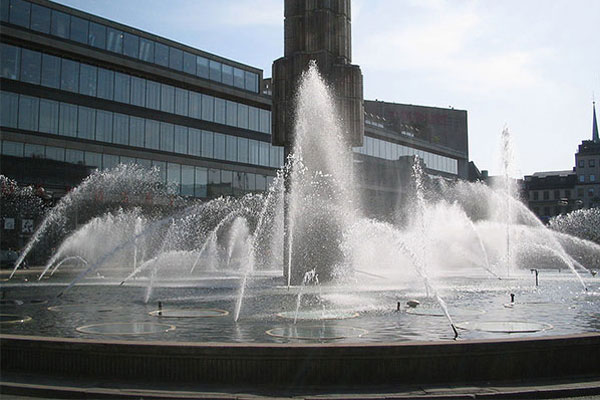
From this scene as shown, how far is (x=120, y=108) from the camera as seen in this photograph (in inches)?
2112

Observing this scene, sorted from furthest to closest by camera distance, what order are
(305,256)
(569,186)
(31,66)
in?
1. (569,186)
2. (31,66)
3. (305,256)

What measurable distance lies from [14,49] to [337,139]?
29.9 meters

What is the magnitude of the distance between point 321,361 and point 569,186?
428 ft

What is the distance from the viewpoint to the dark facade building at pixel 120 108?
46844 mm

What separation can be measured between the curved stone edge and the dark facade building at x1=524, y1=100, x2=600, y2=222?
125m

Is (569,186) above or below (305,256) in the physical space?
above

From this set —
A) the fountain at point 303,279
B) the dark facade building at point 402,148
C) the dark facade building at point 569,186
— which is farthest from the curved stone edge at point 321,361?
the dark facade building at point 569,186

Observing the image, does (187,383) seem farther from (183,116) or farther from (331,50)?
(183,116)

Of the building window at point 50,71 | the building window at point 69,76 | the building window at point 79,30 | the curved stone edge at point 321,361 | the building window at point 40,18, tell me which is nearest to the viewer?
the curved stone edge at point 321,361

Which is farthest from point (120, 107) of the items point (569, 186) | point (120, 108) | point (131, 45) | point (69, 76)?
point (569, 186)

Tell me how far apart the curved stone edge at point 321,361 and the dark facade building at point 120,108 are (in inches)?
1599

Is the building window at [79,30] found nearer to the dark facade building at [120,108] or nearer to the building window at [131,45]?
the dark facade building at [120,108]

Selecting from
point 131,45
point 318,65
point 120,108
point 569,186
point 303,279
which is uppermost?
point 131,45

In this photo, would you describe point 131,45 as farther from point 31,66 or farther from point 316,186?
point 316,186
